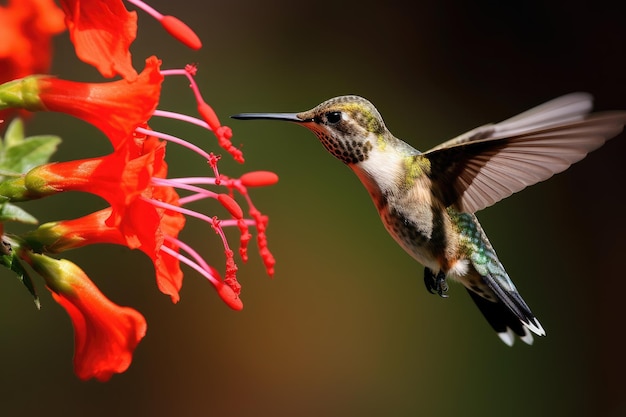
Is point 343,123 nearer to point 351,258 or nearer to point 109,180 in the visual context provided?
point 109,180

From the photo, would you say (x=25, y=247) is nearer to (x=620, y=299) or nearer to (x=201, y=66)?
(x=201, y=66)

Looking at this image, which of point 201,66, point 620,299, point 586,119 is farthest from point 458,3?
point 586,119

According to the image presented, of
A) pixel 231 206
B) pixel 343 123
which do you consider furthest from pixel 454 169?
pixel 231 206

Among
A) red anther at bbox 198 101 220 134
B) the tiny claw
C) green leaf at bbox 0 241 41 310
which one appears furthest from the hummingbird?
green leaf at bbox 0 241 41 310

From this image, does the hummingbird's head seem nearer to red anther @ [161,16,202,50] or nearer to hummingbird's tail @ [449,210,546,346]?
hummingbird's tail @ [449,210,546,346]

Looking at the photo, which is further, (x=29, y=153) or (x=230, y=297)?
(x=29, y=153)

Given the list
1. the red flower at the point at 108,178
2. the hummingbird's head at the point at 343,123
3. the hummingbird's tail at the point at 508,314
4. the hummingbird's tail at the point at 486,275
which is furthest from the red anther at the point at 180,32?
the hummingbird's tail at the point at 508,314

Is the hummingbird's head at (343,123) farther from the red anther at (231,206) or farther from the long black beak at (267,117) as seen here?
the red anther at (231,206)
